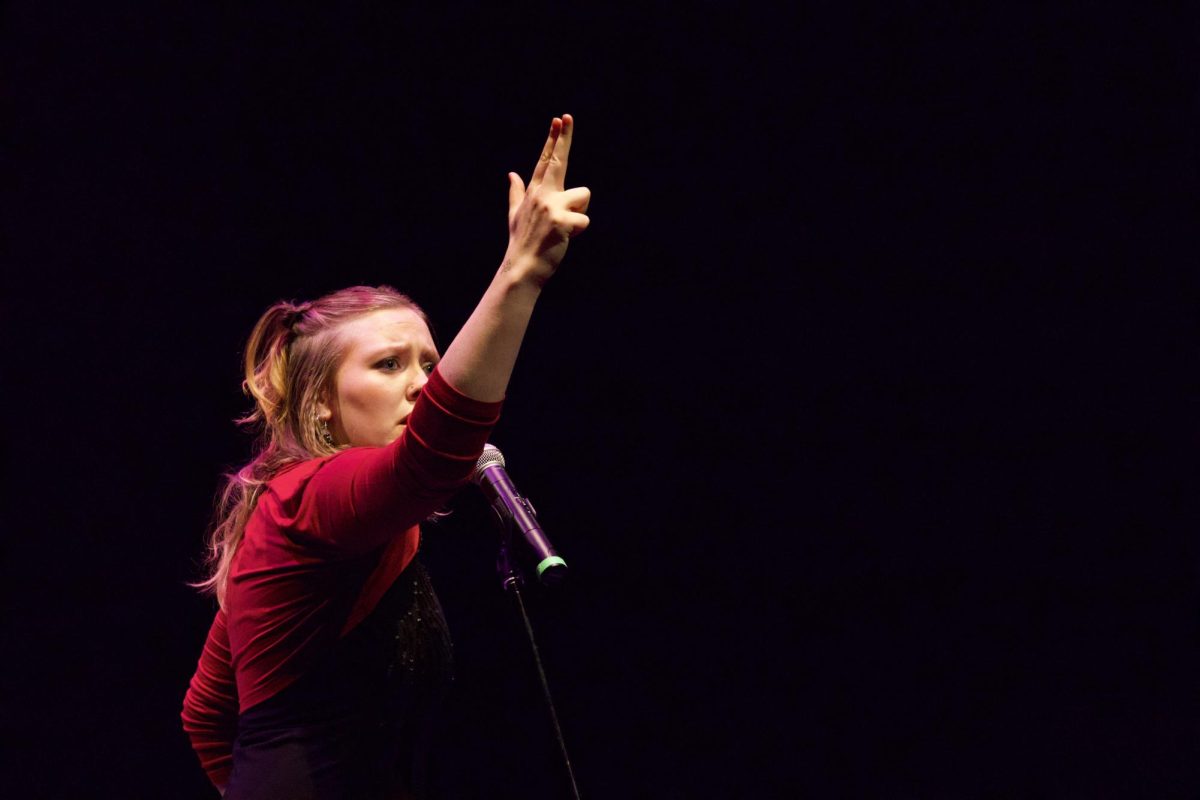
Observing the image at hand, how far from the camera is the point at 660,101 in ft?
8.05

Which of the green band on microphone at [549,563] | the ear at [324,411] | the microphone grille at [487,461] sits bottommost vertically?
the green band on microphone at [549,563]

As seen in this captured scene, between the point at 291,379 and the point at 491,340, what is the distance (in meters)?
0.64

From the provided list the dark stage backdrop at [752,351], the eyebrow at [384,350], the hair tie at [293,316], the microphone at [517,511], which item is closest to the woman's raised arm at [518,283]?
the microphone at [517,511]

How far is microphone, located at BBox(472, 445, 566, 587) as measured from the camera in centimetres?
102

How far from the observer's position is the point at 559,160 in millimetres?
957

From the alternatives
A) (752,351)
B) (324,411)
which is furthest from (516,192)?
(752,351)

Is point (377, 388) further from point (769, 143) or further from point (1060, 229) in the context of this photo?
point (1060, 229)

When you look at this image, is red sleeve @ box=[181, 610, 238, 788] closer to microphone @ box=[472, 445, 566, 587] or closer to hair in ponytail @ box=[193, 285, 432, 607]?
hair in ponytail @ box=[193, 285, 432, 607]

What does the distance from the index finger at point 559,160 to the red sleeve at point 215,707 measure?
0.90 meters

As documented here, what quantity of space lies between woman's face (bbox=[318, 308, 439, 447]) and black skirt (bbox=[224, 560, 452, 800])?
9.2 inches

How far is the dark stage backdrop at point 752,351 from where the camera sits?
2289 millimetres

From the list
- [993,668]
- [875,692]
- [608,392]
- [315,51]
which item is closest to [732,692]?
[875,692]

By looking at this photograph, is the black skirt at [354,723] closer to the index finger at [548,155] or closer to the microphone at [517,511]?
the microphone at [517,511]

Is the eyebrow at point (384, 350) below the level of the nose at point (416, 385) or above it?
above
